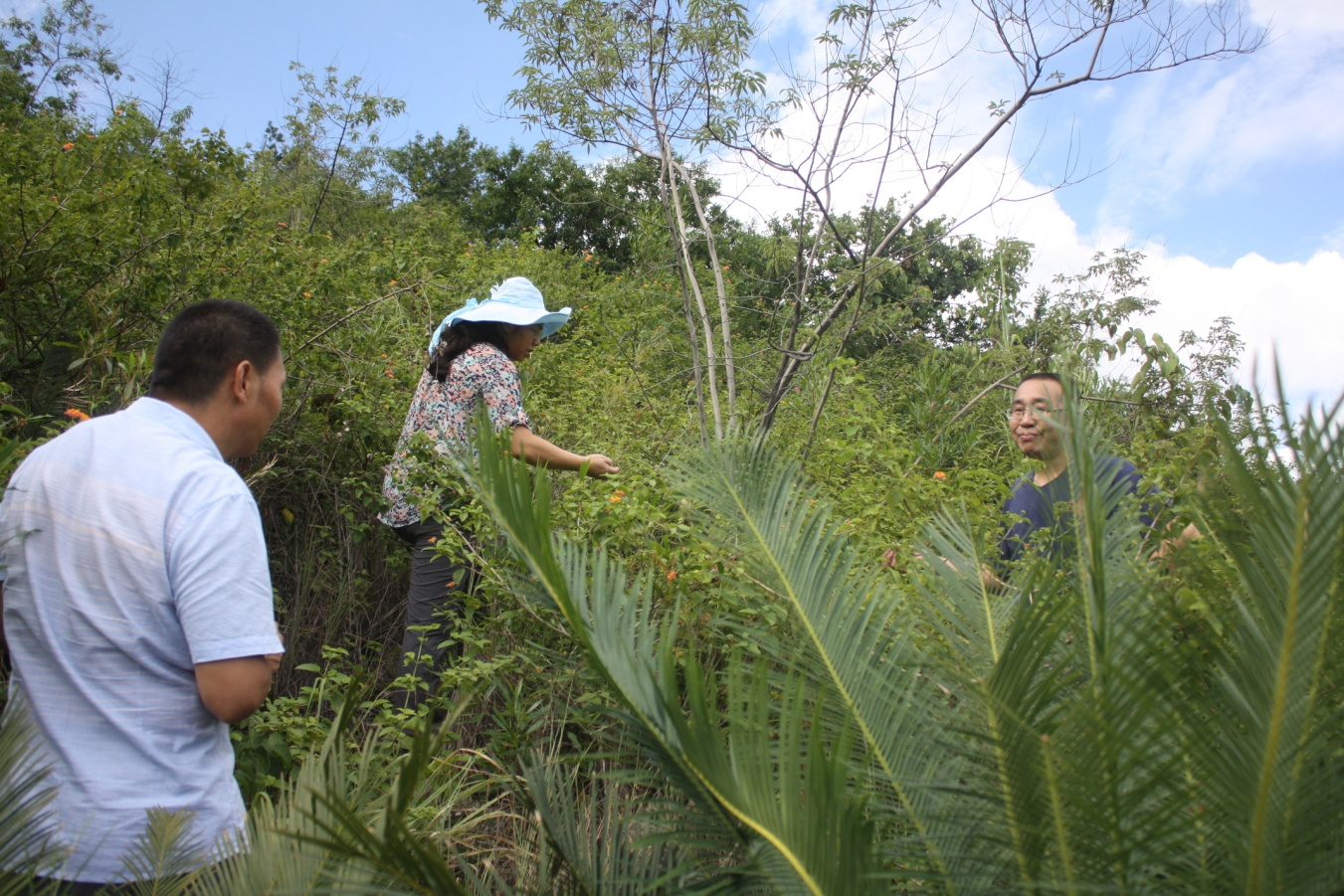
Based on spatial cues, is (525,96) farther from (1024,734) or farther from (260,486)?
(1024,734)

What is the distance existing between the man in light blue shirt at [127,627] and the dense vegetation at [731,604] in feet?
0.32

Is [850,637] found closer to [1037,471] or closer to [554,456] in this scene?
[554,456]

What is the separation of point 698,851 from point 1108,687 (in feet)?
2.49

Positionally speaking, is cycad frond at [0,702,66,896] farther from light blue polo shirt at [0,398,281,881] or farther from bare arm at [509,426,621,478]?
bare arm at [509,426,621,478]

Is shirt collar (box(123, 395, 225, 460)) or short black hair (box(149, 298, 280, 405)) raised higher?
short black hair (box(149, 298, 280, 405))

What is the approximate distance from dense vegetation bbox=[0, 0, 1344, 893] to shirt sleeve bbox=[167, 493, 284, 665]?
21 cm

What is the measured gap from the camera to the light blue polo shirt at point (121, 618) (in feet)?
5.02

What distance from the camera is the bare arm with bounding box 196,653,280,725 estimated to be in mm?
1554

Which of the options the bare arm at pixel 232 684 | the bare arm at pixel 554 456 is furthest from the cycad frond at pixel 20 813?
the bare arm at pixel 554 456

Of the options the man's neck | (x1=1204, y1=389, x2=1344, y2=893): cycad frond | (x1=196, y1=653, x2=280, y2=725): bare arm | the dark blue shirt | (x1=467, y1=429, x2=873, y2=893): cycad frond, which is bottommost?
(x1=196, y1=653, x2=280, y2=725): bare arm

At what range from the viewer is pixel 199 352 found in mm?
1772

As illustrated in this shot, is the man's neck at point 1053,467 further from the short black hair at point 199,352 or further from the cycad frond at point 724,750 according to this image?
the short black hair at point 199,352

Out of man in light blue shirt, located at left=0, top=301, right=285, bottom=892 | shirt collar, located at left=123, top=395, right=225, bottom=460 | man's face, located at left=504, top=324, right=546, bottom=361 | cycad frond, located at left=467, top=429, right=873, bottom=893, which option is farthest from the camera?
man's face, located at left=504, top=324, right=546, bottom=361

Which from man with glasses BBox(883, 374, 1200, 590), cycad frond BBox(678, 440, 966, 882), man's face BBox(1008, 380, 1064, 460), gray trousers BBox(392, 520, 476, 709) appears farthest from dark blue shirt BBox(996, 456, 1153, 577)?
gray trousers BBox(392, 520, 476, 709)
